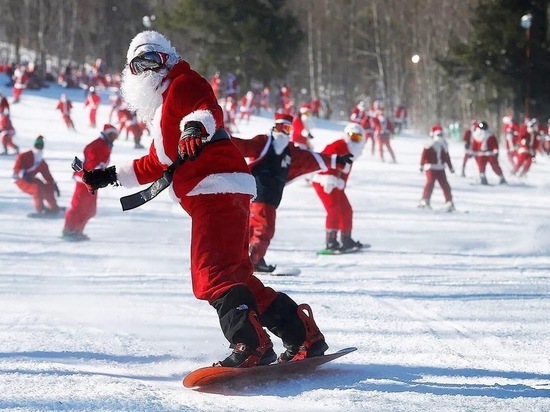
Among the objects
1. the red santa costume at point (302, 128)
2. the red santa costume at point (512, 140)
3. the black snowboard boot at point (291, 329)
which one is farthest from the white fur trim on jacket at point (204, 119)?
the red santa costume at point (512, 140)

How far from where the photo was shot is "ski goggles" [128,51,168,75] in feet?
14.0

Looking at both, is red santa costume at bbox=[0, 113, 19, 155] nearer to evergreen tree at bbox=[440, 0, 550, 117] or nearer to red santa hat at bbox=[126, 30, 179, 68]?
red santa hat at bbox=[126, 30, 179, 68]

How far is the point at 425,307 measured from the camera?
611 centimetres

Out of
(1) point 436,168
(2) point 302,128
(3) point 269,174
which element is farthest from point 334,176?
(2) point 302,128

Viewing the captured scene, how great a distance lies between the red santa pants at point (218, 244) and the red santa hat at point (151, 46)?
82cm

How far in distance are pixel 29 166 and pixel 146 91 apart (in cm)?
973

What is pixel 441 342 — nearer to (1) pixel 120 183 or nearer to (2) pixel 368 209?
(1) pixel 120 183

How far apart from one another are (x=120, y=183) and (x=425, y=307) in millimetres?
2768

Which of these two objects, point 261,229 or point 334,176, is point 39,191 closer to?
point 334,176

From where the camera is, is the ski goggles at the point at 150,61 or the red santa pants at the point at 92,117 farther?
the red santa pants at the point at 92,117

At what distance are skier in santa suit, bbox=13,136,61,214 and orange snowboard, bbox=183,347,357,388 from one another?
10.3 metres

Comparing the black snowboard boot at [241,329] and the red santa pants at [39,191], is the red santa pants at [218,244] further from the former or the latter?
the red santa pants at [39,191]

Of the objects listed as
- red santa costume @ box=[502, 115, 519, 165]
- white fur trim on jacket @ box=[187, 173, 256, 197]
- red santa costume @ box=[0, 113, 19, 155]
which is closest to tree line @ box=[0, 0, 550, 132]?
red santa costume @ box=[502, 115, 519, 165]

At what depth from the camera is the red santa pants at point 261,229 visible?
8.20 meters
